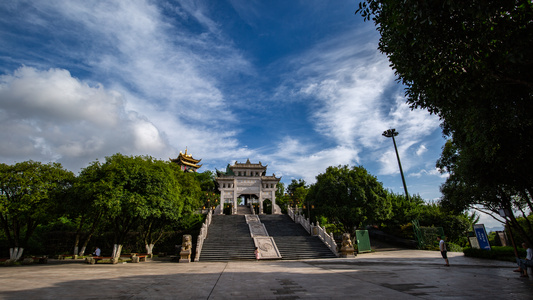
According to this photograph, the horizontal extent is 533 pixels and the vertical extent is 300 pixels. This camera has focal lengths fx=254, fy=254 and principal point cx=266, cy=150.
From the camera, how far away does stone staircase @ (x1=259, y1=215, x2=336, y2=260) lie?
1933cm

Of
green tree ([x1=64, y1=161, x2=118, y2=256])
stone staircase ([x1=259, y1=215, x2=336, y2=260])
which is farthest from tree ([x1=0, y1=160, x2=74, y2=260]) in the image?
stone staircase ([x1=259, y1=215, x2=336, y2=260])

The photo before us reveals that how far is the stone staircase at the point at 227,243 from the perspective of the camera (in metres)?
18.8

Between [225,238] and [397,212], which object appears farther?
[397,212]

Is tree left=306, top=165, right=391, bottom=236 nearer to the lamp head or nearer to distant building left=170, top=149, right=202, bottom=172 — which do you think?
the lamp head

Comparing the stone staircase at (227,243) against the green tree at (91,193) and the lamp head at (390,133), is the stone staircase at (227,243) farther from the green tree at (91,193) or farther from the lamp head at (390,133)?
the lamp head at (390,133)

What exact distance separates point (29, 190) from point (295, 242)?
1972 centimetres

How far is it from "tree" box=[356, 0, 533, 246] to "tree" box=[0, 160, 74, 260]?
21.5 metres

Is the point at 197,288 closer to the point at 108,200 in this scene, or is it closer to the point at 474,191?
the point at 108,200

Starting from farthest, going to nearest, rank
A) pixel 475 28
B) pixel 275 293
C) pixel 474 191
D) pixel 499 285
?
pixel 474 191 → pixel 499 285 → pixel 275 293 → pixel 475 28

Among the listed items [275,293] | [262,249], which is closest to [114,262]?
[262,249]

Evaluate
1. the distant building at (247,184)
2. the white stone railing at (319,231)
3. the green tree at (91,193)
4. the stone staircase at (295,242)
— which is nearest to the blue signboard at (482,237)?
the white stone railing at (319,231)

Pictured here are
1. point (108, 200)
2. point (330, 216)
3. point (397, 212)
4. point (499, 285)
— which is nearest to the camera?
point (499, 285)

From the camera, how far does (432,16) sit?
16.9ft

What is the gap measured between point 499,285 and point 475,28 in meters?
6.77
